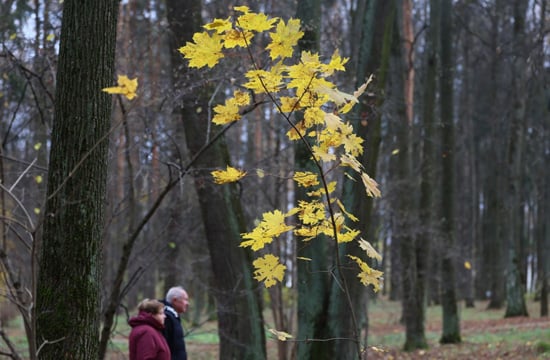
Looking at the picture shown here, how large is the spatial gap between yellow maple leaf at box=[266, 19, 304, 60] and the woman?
3.30 m

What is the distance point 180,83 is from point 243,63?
2.33ft

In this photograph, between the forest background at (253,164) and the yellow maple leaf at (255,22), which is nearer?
the yellow maple leaf at (255,22)

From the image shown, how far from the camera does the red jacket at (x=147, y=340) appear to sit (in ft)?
18.0

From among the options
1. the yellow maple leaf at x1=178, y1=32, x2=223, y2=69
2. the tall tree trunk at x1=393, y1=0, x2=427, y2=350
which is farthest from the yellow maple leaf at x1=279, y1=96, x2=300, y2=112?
the tall tree trunk at x1=393, y1=0, x2=427, y2=350

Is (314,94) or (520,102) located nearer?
(314,94)

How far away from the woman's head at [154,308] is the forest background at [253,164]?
254 mm

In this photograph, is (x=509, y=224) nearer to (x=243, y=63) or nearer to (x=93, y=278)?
(x=243, y=63)

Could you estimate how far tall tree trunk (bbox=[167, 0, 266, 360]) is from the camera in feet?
28.2

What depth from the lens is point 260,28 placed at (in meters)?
2.66

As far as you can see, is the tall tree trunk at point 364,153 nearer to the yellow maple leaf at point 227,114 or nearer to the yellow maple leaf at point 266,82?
the yellow maple leaf at point 227,114

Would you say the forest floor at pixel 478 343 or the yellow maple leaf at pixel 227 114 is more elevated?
the yellow maple leaf at pixel 227 114

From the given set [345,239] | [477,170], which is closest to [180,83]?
[345,239]

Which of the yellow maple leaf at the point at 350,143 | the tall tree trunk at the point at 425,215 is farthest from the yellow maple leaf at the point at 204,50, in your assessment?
the tall tree trunk at the point at 425,215

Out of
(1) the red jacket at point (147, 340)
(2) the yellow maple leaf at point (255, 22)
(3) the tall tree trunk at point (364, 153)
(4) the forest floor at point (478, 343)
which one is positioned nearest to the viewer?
(2) the yellow maple leaf at point (255, 22)
